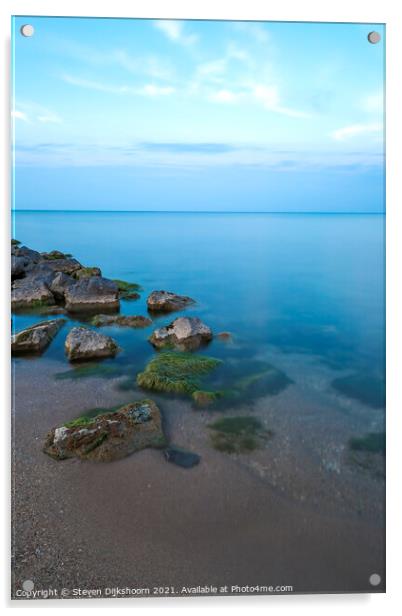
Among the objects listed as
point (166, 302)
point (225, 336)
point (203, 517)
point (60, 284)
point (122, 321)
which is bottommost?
point (203, 517)

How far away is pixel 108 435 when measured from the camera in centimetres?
487

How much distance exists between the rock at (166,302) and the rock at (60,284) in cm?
210

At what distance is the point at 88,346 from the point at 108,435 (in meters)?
2.31

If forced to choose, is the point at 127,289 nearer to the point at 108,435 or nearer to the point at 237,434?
the point at 108,435

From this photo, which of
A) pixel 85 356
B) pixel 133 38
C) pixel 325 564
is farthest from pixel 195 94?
pixel 325 564

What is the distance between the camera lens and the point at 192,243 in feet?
30.5

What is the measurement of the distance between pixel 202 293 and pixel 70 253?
10.2ft

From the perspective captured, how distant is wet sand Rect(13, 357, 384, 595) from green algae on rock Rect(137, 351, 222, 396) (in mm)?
945

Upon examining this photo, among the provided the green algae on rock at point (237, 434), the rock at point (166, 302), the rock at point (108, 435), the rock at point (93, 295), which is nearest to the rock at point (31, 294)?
the rock at point (93, 295)

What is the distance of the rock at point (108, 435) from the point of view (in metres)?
4.69

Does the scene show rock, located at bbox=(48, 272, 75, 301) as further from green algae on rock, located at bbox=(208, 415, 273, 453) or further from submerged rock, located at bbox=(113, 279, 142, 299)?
green algae on rock, located at bbox=(208, 415, 273, 453)

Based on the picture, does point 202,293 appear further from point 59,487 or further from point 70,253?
point 59,487

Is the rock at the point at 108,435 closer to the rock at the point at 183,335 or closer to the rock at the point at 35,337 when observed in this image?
the rock at the point at 35,337
